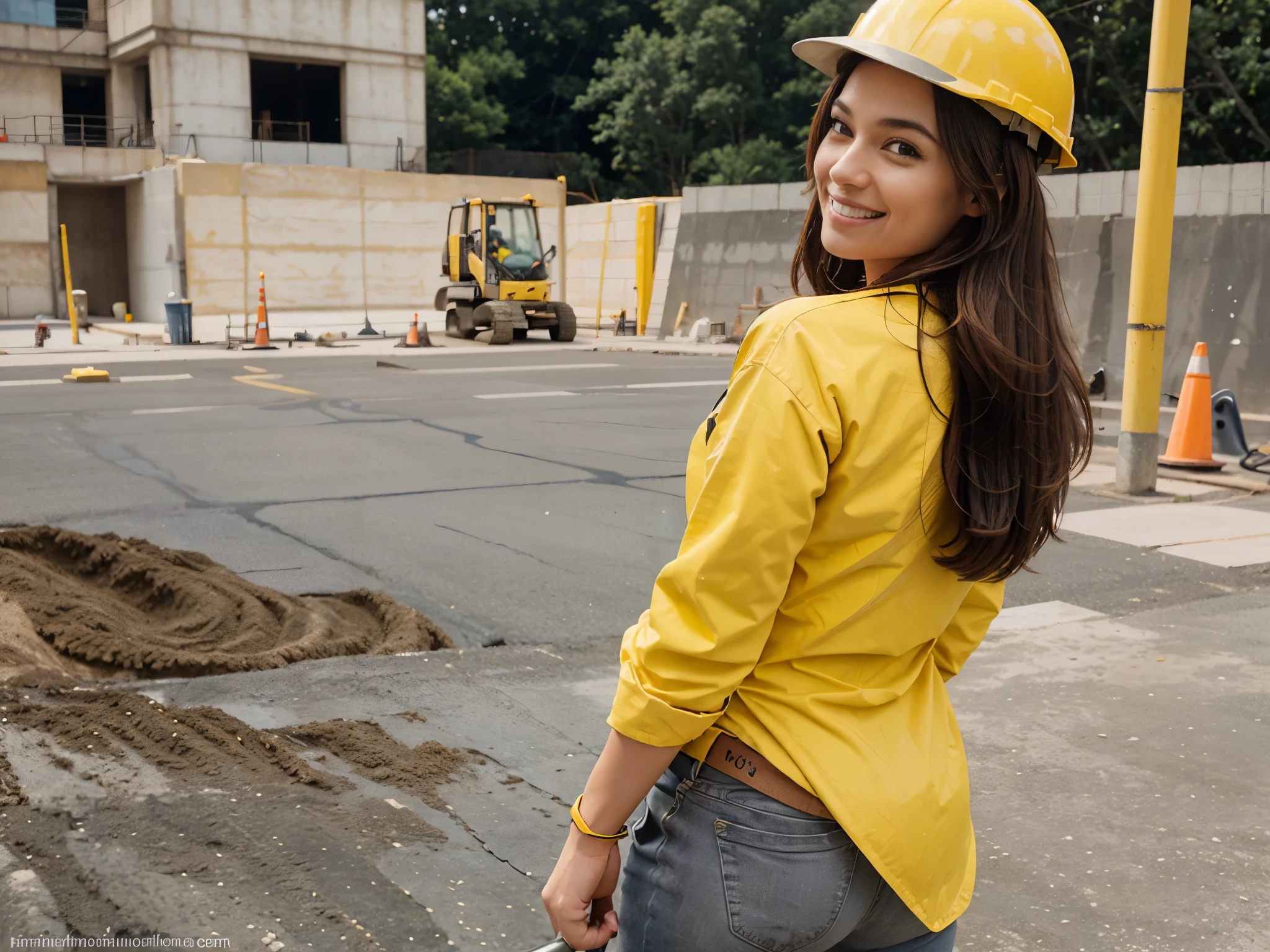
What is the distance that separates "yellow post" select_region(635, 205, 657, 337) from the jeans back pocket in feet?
87.1

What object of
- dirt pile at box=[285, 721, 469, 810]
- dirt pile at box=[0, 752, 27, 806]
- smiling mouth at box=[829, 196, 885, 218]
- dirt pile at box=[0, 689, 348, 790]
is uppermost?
smiling mouth at box=[829, 196, 885, 218]

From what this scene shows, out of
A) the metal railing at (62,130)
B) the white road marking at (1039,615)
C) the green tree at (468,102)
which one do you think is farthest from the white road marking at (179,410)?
the green tree at (468,102)

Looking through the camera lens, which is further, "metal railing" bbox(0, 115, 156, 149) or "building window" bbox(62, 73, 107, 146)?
"building window" bbox(62, 73, 107, 146)

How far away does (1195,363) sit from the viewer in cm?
1008

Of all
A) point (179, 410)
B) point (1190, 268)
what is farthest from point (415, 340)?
point (1190, 268)

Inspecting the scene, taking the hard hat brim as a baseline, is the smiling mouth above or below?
below

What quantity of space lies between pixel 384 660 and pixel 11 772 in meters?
1.62

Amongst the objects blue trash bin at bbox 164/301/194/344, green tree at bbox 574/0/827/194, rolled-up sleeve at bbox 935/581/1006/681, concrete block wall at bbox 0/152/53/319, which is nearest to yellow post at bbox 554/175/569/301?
blue trash bin at bbox 164/301/194/344

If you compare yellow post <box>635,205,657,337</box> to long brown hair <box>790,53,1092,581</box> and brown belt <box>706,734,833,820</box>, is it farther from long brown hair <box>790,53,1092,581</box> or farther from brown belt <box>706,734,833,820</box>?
brown belt <box>706,734,833,820</box>

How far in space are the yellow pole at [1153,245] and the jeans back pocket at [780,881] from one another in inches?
313

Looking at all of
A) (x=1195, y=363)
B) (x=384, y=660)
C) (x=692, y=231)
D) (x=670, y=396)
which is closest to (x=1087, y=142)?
(x=692, y=231)

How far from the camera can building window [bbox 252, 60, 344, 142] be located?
46375mm

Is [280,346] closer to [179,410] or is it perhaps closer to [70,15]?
[179,410]

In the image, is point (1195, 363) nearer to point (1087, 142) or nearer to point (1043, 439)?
point (1043, 439)
